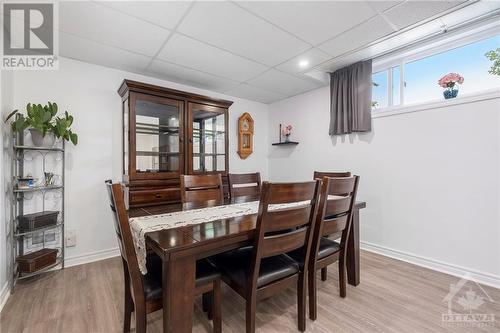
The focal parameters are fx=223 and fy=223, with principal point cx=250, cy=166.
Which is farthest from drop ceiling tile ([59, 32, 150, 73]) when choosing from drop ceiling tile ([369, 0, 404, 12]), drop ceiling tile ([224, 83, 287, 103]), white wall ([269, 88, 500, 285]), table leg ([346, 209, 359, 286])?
table leg ([346, 209, 359, 286])

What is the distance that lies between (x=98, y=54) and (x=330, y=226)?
279 centimetres

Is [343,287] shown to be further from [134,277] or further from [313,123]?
[313,123]

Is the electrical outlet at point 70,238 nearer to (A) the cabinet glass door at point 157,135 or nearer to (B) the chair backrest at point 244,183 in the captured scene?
(A) the cabinet glass door at point 157,135

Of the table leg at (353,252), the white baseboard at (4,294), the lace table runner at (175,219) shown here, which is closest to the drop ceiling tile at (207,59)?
the lace table runner at (175,219)

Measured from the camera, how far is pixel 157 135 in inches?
105

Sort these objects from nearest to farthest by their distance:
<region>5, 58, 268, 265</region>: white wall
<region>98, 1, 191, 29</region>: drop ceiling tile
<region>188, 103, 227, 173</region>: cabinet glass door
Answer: <region>98, 1, 191, 29</region>: drop ceiling tile
<region>5, 58, 268, 265</region>: white wall
<region>188, 103, 227, 173</region>: cabinet glass door

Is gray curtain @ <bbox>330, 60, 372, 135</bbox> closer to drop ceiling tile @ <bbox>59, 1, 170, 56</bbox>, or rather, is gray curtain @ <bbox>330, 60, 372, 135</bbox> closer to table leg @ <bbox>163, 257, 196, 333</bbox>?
drop ceiling tile @ <bbox>59, 1, 170, 56</bbox>

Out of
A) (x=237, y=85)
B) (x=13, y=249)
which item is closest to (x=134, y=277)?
(x=13, y=249)

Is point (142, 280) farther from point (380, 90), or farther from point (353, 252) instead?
point (380, 90)

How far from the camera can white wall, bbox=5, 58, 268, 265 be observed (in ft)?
7.73

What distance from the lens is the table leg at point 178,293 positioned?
1015 mm

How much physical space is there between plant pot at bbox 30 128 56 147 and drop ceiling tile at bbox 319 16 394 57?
9.22ft
